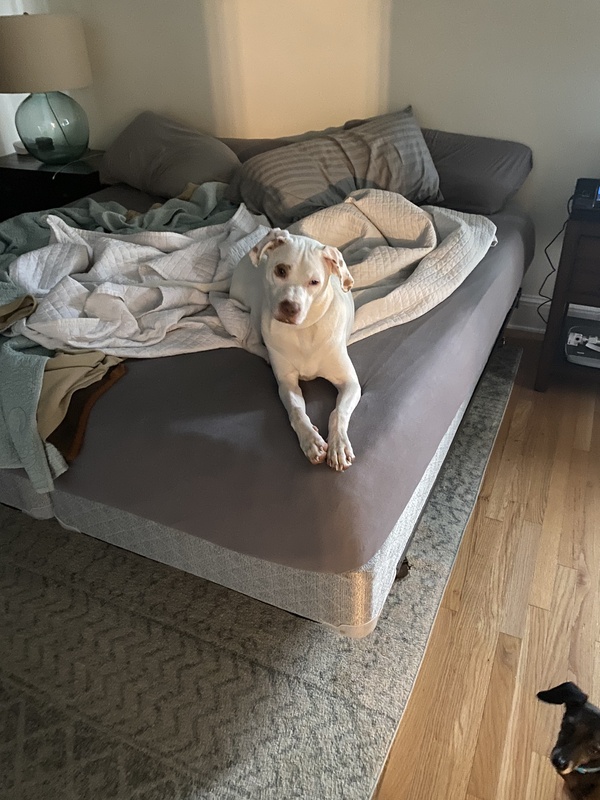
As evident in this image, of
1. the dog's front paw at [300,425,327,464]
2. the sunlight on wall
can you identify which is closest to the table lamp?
the sunlight on wall

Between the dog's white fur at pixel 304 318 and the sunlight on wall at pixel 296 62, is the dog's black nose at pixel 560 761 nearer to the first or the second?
the dog's white fur at pixel 304 318

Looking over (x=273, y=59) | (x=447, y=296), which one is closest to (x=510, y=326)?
(x=447, y=296)

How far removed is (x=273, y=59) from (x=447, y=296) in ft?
5.42

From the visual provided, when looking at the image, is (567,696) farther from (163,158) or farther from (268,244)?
(163,158)

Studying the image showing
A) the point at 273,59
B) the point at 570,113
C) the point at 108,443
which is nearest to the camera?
the point at 108,443

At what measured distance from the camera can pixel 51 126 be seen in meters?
2.90

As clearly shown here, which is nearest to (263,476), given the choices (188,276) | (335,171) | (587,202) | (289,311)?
(289,311)

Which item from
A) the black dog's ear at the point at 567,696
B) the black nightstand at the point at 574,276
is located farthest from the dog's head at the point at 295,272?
the black nightstand at the point at 574,276

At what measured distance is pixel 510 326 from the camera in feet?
9.09

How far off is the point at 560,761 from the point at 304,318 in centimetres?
95

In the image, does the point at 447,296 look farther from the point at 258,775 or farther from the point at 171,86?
the point at 171,86

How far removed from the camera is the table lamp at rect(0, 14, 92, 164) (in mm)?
2574

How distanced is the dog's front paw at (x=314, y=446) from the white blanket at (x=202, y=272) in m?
0.46

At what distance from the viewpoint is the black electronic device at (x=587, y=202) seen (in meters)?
2.00
